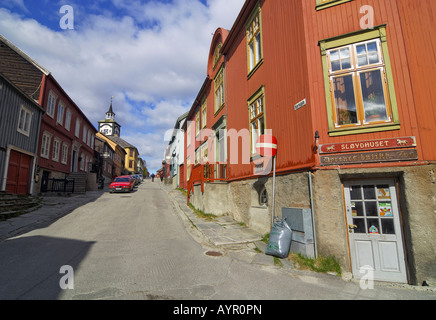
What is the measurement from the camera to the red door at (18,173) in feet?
41.3

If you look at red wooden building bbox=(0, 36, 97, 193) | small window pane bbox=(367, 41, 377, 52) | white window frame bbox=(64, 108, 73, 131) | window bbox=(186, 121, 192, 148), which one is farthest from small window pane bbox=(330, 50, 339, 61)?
white window frame bbox=(64, 108, 73, 131)

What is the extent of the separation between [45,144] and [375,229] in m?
20.6

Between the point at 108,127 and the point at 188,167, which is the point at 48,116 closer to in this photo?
the point at 188,167

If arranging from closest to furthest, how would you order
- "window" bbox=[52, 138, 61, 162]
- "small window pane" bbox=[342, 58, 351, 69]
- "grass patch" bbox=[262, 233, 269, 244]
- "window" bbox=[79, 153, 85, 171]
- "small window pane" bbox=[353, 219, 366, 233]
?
"small window pane" bbox=[353, 219, 366, 233]
"small window pane" bbox=[342, 58, 351, 69]
"grass patch" bbox=[262, 233, 269, 244]
"window" bbox=[52, 138, 61, 162]
"window" bbox=[79, 153, 85, 171]

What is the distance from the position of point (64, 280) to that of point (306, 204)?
523 centimetres

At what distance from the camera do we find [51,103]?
58.4ft

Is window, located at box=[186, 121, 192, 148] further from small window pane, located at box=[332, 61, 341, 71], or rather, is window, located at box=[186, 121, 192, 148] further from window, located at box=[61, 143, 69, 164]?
small window pane, located at box=[332, 61, 341, 71]

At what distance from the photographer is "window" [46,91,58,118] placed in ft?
56.8

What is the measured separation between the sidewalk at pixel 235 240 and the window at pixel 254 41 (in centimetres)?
635

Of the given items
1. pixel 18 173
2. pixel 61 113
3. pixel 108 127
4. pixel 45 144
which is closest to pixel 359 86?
pixel 18 173

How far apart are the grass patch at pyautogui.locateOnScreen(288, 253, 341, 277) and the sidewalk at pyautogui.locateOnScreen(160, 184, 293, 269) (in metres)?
0.21

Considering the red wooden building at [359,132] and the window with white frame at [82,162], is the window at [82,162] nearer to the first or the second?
the window with white frame at [82,162]

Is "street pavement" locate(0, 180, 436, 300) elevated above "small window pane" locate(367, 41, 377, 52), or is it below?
below
